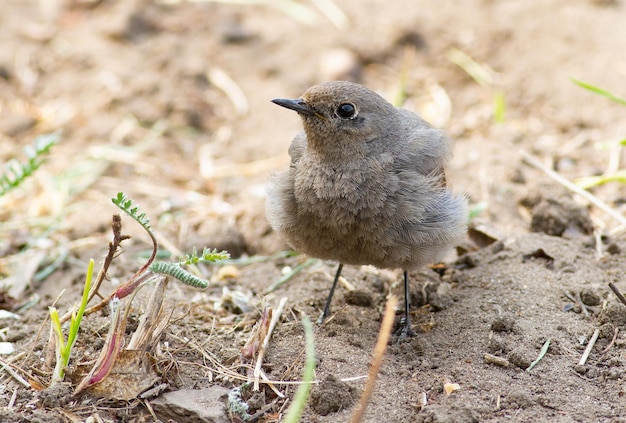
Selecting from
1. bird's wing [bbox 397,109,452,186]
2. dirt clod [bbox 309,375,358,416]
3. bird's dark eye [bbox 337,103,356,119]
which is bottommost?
dirt clod [bbox 309,375,358,416]

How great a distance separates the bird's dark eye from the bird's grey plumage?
13 millimetres

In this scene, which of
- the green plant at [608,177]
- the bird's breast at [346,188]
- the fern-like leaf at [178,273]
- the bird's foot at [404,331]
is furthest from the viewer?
the green plant at [608,177]

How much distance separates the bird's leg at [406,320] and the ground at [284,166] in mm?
80

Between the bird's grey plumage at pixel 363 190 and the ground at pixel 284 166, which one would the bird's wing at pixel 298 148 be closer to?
the bird's grey plumage at pixel 363 190

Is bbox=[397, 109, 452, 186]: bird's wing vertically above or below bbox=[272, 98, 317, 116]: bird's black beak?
below

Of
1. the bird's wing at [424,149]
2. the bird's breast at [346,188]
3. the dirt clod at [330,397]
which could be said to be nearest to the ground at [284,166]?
the dirt clod at [330,397]

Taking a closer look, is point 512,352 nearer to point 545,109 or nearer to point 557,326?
point 557,326

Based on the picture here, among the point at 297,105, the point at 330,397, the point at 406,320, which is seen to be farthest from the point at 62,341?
the point at 406,320

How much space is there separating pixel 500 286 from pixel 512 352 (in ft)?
2.50

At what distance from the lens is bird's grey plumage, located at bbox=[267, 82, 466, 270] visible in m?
4.24

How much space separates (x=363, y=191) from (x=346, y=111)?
0.53 meters

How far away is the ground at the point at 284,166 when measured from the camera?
368 centimetres

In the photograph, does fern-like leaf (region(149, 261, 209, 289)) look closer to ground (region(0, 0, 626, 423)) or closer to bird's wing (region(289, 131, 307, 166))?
ground (region(0, 0, 626, 423))

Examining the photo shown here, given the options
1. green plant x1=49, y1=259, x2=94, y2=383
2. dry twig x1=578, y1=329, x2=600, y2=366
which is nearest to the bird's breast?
dry twig x1=578, y1=329, x2=600, y2=366
